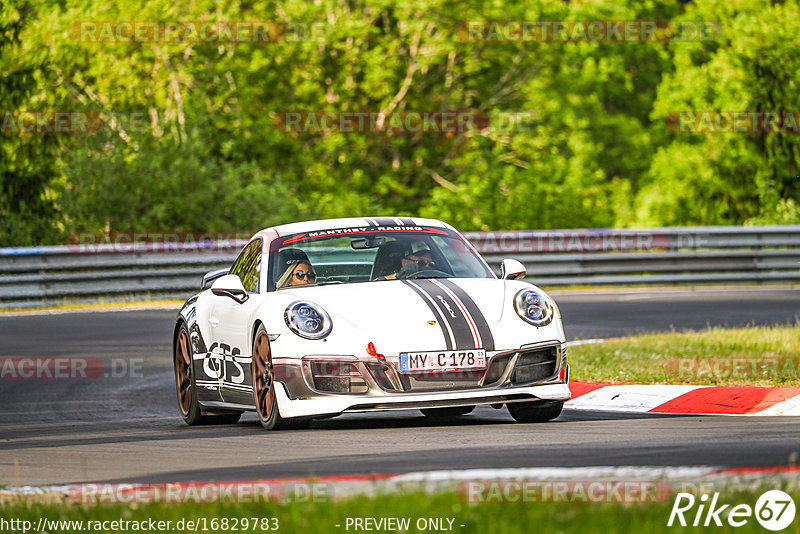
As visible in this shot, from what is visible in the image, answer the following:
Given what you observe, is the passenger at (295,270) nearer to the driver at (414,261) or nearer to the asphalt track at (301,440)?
the driver at (414,261)

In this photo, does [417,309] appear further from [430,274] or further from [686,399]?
[686,399]

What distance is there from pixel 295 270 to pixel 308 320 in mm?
995

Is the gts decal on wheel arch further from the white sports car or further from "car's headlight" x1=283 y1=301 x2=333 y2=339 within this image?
"car's headlight" x1=283 y1=301 x2=333 y2=339

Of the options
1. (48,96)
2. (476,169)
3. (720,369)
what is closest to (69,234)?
(48,96)

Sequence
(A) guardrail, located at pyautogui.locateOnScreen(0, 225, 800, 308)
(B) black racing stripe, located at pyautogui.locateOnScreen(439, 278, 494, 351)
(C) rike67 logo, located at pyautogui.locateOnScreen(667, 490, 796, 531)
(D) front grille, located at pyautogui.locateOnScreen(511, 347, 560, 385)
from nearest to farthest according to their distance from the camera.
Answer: (C) rike67 logo, located at pyautogui.locateOnScreen(667, 490, 796, 531), (B) black racing stripe, located at pyautogui.locateOnScreen(439, 278, 494, 351), (D) front grille, located at pyautogui.locateOnScreen(511, 347, 560, 385), (A) guardrail, located at pyautogui.locateOnScreen(0, 225, 800, 308)

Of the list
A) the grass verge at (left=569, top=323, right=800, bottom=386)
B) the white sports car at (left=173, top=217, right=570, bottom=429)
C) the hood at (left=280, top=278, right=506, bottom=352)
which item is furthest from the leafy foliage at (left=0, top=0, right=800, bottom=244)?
the hood at (left=280, top=278, right=506, bottom=352)

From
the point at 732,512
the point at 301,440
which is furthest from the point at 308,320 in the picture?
the point at 732,512

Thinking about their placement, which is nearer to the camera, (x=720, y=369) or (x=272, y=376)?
(x=272, y=376)

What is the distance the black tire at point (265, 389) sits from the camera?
8852 mm

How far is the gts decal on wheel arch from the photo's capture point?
960 cm

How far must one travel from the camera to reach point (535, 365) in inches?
349

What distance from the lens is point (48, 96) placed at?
95.8 feet

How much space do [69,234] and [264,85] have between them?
38.0 feet

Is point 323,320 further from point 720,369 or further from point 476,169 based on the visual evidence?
point 476,169
